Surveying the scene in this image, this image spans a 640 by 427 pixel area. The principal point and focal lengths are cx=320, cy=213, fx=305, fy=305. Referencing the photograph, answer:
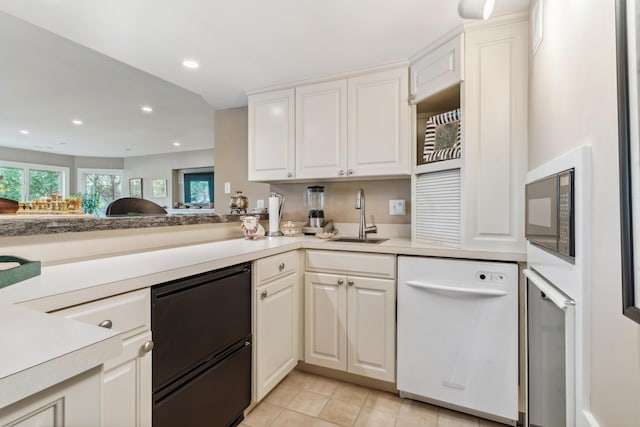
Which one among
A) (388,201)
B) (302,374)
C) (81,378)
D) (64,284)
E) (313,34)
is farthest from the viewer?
(388,201)

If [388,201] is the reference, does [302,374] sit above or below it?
below

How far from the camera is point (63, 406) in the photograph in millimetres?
438

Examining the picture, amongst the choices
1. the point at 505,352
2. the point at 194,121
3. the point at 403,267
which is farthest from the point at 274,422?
the point at 194,121

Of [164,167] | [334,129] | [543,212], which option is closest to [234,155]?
[334,129]

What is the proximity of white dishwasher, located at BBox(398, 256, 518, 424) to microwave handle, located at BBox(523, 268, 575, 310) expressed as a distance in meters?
0.32

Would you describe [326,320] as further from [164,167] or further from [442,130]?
[164,167]

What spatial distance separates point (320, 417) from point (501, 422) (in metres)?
0.95

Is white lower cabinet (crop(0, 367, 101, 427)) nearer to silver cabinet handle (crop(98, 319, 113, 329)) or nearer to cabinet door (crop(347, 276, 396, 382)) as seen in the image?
silver cabinet handle (crop(98, 319, 113, 329))

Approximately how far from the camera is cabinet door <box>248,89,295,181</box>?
243 centimetres

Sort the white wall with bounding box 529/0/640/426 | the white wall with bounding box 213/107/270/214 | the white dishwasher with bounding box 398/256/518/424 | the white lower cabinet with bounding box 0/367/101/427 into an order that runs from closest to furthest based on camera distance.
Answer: the white lower cabinet with bounding box 0/367/101/427
the white wall with bounding box 529/0/640/426
the white dishwasher with bounding box 398/256/518/424
the white wall with bounding box 213/107/270/214

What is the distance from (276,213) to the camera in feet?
8.02

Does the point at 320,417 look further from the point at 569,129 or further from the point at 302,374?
the point at 569,129

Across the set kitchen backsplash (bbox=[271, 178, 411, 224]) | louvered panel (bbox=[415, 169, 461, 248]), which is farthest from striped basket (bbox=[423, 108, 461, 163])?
kitchen backsplash (bbox=[271, 178, 411, 224])

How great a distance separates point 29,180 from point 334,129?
8.59 metres
